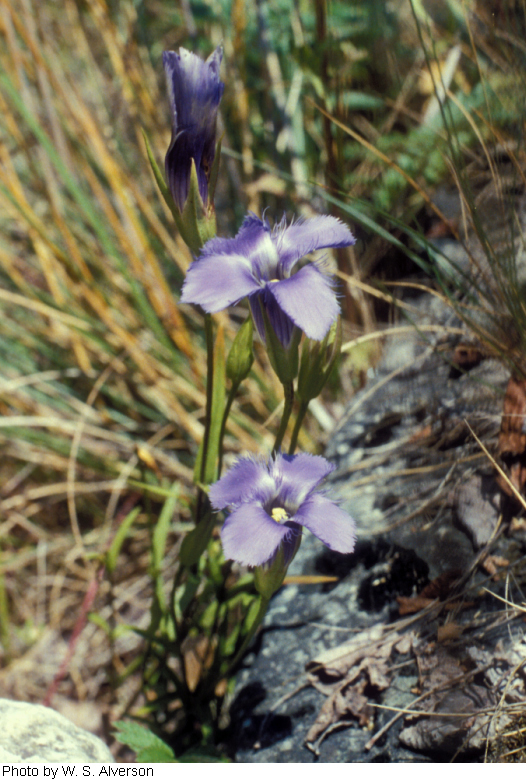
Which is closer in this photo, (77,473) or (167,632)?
(167,632)

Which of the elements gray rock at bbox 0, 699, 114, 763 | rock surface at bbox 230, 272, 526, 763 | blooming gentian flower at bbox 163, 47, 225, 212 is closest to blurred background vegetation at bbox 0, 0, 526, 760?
rock surface at bbox 230, 272, 526, 763

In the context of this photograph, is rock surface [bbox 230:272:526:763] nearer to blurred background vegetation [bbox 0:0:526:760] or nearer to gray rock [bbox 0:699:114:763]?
gray rock [bbox 0:699:114:763]

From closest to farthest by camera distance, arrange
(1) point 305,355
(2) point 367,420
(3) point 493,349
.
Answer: (1) point 305,355, (3) point 493,349, (2) point 367,420

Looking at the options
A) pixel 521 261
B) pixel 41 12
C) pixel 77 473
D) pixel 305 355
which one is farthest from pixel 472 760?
pixel 41 12

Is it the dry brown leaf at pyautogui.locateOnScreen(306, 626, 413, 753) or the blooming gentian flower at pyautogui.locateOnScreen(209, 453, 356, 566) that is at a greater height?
the blooming gentian flower at pyautogui.locateOnScreen(209, 453, 356, 566)

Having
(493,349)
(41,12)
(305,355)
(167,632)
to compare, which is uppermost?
(41,12)

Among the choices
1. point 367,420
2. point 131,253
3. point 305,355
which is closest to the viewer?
point 305,355

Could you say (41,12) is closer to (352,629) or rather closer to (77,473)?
(77,473)
